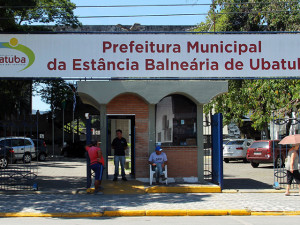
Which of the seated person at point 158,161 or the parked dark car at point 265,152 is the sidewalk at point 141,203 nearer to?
the seated person at point 158,161

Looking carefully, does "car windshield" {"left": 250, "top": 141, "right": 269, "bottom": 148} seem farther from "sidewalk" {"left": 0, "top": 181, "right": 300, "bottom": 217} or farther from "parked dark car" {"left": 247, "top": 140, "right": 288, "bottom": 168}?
"sidewalk" {"left": 0, "top": 181, "right": 300, "bottom": 217}

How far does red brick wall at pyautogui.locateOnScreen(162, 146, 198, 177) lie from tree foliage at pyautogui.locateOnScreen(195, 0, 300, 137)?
8.37 m

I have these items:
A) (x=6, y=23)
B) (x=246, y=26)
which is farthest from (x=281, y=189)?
(x=246, y=26)

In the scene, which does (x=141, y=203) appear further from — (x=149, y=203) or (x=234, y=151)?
(x=234, y=151)

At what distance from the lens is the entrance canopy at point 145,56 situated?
1405 cm

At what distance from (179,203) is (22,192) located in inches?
203

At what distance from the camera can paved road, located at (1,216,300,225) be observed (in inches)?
360

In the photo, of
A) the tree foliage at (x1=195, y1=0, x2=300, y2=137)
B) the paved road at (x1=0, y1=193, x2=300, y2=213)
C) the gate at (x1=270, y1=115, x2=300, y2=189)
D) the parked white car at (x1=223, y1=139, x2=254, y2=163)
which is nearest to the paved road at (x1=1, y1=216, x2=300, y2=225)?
the paved road at (x1=0, y1=193, x2=300, y2=213)

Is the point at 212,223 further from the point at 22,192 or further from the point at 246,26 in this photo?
the point at 246,26

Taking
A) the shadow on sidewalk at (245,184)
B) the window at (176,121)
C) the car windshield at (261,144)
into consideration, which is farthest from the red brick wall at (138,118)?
the car windshield at (261,144)

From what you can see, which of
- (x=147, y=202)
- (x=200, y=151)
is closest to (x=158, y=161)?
(x=200, y=151)

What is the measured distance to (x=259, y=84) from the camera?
79.9 feet

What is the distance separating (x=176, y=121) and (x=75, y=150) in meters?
24.7

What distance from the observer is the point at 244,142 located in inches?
1153
